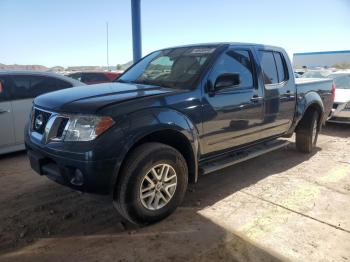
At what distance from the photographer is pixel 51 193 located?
14.2 feet

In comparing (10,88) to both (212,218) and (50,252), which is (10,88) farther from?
(212,218)

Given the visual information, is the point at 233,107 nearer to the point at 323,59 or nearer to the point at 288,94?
the point at 288,94

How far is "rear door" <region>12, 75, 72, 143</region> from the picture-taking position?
5.80 meters

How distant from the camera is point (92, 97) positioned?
11.4 feet

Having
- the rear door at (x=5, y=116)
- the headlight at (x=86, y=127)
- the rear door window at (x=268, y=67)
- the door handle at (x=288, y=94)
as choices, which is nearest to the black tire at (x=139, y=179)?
the headlight at (x=86, y=127)

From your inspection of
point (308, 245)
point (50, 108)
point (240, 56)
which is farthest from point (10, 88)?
point (308, 245)

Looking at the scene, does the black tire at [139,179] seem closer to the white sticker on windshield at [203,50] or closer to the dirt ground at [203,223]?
the dirt ground at [203,223]

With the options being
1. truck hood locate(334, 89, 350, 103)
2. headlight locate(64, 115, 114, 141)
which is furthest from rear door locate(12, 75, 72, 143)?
truck hood locate(334, 89, 350, 103)

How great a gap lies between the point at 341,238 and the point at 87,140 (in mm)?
2547

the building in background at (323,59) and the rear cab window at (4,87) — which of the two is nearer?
the rear cab window at (4,87)

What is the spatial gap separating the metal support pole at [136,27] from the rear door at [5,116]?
4425mm

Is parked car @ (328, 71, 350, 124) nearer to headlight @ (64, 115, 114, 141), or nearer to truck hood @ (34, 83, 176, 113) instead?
truck hood @ (34, 83, 176, 113)

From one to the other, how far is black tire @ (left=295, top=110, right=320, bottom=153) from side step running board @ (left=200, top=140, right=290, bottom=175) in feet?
3.24

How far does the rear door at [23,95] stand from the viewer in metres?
5.80
